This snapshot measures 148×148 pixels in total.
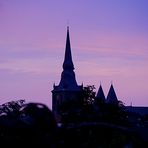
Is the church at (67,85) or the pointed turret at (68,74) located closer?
the church at (67,85)

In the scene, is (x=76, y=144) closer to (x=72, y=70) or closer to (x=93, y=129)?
(x=93, y=129)

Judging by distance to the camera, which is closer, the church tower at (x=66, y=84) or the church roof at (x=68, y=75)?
the church tower at (x=66, y=84)

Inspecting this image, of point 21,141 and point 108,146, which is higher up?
point 21,141

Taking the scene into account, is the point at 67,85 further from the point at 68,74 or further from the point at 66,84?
the point at 68,74

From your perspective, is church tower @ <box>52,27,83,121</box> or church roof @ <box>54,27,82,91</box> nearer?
church tower @ <box>52,27,83,121</box>

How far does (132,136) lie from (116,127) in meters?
0.13

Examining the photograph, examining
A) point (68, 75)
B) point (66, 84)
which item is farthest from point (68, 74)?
point (66, 84)

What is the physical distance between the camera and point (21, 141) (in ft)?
8.89

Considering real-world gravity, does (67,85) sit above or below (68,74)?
below

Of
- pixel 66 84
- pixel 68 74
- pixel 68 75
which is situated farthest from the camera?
pixel 68 74

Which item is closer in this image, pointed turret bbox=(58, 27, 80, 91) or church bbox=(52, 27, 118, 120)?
church bbox=(52, 27, 118, 120)

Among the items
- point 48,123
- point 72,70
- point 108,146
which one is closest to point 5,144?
point 48,123

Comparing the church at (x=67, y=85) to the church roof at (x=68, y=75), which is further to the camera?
the church roof at (x=68, y=75)

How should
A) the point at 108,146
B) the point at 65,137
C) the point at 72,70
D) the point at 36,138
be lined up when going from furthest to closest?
the point at 72,70 < the point at 108,146 < the point at 65,137 < the point at 36,138
